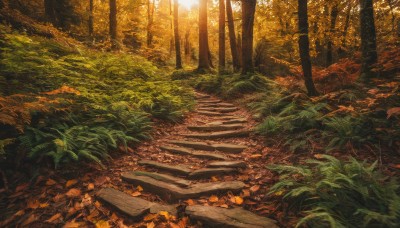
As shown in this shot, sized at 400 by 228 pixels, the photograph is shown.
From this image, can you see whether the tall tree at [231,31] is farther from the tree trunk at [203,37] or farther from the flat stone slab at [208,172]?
the flat stone slab at [208,172]

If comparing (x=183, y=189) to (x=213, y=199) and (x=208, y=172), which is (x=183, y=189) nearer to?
(x=213, y=199)

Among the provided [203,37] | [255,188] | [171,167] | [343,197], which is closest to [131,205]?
[171,167]

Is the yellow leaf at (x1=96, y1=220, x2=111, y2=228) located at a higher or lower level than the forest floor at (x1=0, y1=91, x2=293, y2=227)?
lower

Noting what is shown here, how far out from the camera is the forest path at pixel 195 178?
3109 mm

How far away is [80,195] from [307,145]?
393cm

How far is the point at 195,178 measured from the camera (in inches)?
162

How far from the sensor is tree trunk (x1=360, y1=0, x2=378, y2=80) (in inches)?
251

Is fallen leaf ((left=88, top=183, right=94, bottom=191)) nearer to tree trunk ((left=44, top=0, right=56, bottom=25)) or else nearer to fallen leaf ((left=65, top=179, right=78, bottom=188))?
fallen leaf ((left=65, top=179, right=78, bottom=188))

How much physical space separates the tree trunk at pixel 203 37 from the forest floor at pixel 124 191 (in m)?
10.5

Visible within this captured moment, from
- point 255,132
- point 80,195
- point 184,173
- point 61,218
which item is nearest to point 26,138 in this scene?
point 80,195

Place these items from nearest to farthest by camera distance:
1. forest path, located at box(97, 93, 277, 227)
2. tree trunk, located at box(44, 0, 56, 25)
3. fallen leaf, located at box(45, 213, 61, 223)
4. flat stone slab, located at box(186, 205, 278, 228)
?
flat stone slab, located at box(186, 205, 278, 228) < fallen leaf, located at box(45, 213, 61, 223) < forest path, located at box(97, 93, 277, 227) < tree trunk, located at box(44, 0, 56, 25)

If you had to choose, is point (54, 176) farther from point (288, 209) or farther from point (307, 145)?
point (307, 145)

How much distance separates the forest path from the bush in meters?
0.48

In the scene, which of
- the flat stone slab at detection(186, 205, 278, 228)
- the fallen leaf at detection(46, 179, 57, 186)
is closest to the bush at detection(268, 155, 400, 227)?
the flat stone slab at detection(186, 205, 278, 228)
